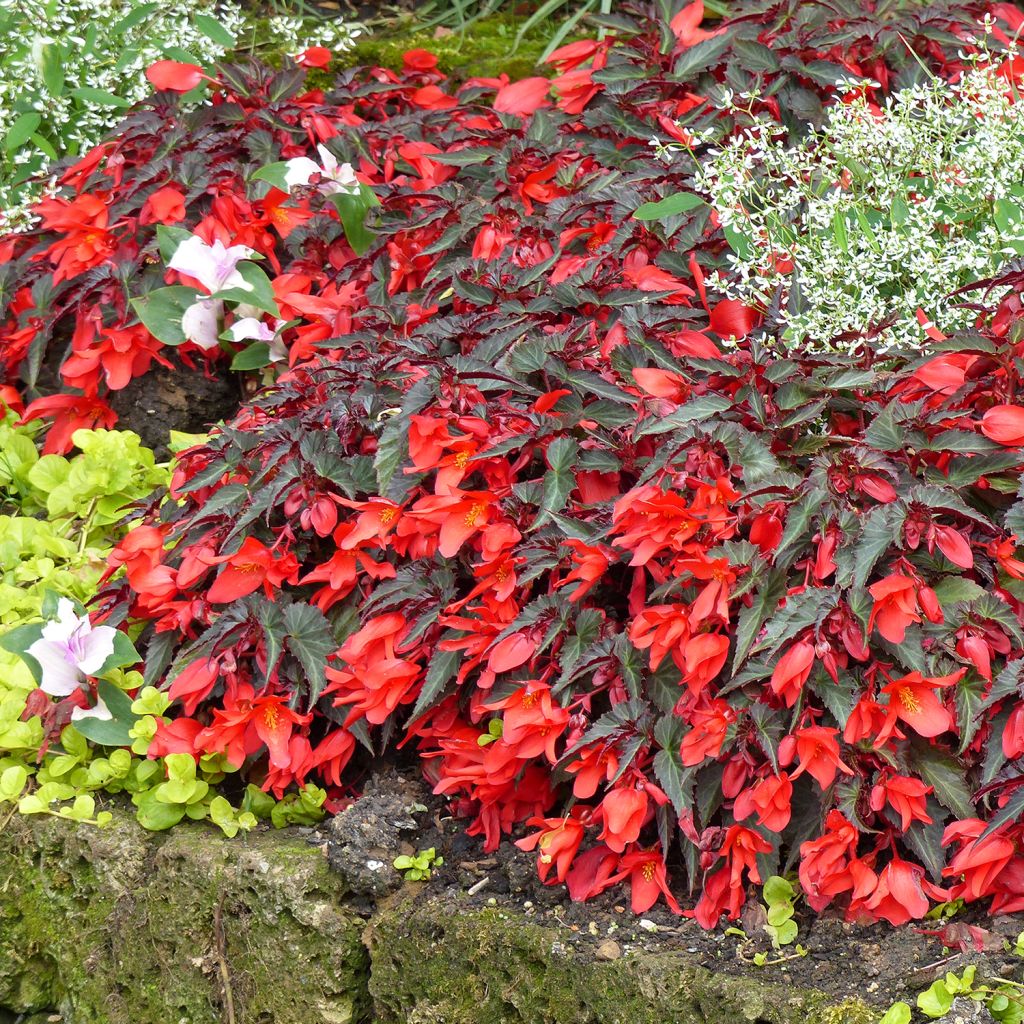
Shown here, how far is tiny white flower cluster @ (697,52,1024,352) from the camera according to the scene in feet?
6.68

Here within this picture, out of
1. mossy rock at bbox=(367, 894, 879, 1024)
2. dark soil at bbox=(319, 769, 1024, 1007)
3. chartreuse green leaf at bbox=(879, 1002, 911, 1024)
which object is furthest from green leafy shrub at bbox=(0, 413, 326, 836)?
chartreuse green leaf at bbox=(879, 1002, 911, 1024)

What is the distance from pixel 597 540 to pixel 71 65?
2.38 meters

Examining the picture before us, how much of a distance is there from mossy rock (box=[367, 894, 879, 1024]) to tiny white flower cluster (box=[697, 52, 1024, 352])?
3.18ft

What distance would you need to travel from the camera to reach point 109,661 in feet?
7.16

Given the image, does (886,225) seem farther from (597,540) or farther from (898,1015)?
(898,1015)

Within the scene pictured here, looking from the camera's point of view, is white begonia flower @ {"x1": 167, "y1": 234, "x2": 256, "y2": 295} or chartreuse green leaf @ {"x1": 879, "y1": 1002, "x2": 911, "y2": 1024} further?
white begonia flower @ {"x1": 167, "y1": 234, "x2": 256, "y2": 295}

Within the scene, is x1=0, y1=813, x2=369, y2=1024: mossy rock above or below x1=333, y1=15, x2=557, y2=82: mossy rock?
below

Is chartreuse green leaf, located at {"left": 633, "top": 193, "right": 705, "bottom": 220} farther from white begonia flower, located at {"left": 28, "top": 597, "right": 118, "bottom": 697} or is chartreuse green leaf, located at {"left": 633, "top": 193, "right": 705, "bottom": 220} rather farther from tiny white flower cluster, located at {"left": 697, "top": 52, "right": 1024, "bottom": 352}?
white begonia flower, located at {"left": 28, "top": 597, "right": 118, "bottom": 697}

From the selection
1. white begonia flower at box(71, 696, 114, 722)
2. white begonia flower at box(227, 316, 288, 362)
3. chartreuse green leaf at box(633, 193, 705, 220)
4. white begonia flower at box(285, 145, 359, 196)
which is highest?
chartreuse green leaf at box(633, 193, 705, 220)

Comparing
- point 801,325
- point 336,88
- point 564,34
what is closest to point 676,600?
point 801,325

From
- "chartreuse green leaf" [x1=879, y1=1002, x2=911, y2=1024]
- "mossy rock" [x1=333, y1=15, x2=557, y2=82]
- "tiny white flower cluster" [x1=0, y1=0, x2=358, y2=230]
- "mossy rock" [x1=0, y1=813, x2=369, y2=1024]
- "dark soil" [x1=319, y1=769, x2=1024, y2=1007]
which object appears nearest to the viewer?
"chartreuse green leaf" [x1=879, y1=1002, x2=911, y2=1024]

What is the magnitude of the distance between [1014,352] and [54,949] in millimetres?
1899

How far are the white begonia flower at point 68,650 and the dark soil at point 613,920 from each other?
1.59 ft

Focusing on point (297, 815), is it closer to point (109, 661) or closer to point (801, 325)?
point (109, 661)
